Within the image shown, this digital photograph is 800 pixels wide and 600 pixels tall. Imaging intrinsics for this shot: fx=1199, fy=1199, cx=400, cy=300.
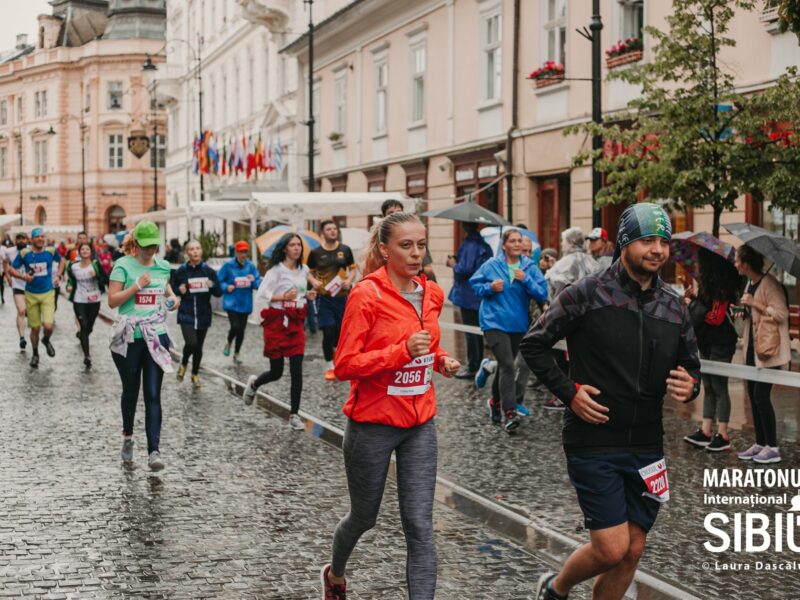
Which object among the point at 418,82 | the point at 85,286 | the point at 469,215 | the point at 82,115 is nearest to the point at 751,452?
the point at 469,215

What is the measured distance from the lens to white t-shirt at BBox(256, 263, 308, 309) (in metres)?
10.8

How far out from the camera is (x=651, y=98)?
1272 centimetres

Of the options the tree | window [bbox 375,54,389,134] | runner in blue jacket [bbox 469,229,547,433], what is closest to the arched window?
window [bbox 375,54,389,134]

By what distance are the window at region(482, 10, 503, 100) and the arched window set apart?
2536 inches

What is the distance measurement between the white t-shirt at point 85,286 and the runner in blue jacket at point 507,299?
7.93 m

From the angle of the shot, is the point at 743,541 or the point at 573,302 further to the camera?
the point at 743,541

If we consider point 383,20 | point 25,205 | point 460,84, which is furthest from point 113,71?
point 460,84

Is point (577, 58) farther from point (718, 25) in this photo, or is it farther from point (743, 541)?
point (743, 541)

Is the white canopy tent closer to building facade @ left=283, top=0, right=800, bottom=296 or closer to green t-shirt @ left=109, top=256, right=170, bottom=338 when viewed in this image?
building facade @ left=283, top=0, right=800, bottom=296

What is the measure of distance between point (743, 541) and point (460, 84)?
69.6ft

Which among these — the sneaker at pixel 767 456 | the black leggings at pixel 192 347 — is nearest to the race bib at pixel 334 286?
the black leggings at pixel 192 347

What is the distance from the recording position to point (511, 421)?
9.99 meters

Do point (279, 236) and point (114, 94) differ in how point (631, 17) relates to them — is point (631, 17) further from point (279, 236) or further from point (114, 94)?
point (114, 94)

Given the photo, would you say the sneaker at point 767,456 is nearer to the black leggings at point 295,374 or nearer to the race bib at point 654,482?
the black leggings at point 295,374
